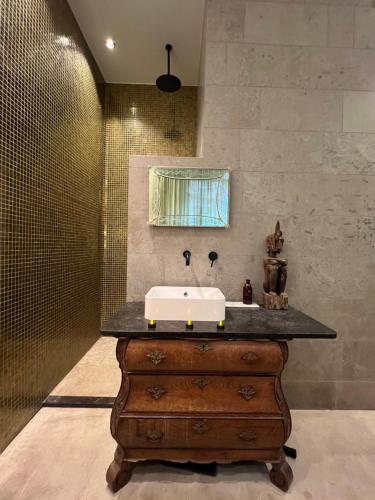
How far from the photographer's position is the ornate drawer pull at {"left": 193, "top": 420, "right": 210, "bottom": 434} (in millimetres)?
1336

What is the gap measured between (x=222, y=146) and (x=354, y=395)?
7.12 feet

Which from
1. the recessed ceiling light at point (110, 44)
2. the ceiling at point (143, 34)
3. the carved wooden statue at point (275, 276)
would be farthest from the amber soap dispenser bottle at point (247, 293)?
the recessed ceiling light at point (110, 44)

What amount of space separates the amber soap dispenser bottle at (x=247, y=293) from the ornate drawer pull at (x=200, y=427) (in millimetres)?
842

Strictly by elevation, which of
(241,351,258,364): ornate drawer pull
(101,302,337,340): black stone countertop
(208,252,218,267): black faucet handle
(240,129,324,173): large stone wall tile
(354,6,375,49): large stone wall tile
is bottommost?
(241,351,258,364): ornate drawer pull

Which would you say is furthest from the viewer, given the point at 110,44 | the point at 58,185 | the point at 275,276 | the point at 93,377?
the point at 110,44

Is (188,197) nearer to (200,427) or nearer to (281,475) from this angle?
(200,427)

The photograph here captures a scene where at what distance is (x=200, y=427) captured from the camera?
1.34 meters

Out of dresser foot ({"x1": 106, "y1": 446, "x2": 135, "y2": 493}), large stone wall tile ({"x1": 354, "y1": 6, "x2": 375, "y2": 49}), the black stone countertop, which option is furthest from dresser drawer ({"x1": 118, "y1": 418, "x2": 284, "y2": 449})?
large stone wall tile ({"x1": 354, "y1": 6, "x2": 375, "y2": 49})

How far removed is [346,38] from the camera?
2045mm

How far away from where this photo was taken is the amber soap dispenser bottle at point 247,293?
1.93m

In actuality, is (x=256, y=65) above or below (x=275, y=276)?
above

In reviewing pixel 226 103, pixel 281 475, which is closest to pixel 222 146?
pixel 226 103

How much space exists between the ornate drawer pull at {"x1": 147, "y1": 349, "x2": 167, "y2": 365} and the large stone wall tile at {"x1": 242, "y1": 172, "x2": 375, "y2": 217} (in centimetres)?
125

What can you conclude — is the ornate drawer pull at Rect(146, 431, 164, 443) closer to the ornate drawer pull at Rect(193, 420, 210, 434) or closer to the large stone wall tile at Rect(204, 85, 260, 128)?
the ornate drawer pull at Rect(193, 420, 210, 434)
